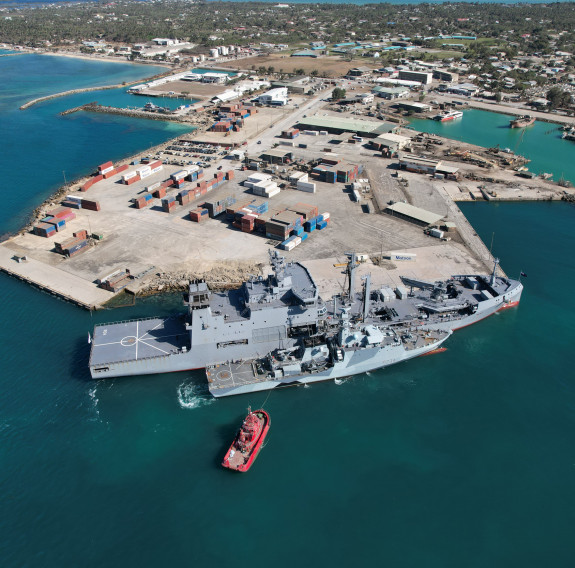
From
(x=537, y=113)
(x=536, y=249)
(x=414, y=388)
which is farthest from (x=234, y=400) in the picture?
(x=537, y=113)

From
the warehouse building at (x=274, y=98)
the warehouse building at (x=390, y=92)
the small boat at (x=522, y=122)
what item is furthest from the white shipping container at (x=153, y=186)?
the small boat at (x=522, y=122)

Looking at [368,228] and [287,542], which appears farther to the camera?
[368,228]

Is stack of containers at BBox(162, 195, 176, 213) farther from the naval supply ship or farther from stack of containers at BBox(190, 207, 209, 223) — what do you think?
the naval supply ship

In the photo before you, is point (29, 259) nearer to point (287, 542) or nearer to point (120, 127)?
point (287, 542)

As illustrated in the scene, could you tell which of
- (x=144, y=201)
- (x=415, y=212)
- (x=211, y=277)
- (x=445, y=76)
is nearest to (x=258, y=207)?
(x=211, y=277)

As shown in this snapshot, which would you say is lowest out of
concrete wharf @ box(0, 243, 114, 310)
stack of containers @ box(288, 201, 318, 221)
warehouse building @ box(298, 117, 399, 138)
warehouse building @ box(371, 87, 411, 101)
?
concrete wharf @ box(0, 243, 114, 310)

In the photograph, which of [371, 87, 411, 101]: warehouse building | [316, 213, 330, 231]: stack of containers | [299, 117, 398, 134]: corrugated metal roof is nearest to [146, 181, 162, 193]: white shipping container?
[316, 213, 330, 231]: stack of containers

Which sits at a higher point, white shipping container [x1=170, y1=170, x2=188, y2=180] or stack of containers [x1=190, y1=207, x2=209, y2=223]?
white shipping container [x1=170, y1=170, x2=188, y2=180]
